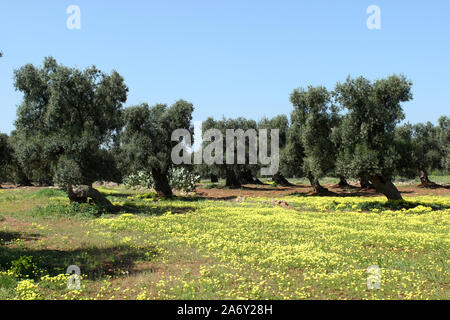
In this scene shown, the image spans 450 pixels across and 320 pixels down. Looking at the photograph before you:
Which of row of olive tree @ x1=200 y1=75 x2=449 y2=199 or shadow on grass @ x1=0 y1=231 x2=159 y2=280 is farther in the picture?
row of olive tree @ x1=200 y1=75 x2=449 y2=199

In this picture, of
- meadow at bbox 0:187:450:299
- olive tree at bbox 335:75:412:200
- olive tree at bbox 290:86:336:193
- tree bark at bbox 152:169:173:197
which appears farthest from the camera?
tree bark at bbox 152:169:173:197

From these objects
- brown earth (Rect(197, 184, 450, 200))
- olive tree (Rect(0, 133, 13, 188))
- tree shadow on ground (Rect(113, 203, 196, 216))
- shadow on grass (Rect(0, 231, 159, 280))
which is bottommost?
brown earth (Rect(197, 184, 450, 200))

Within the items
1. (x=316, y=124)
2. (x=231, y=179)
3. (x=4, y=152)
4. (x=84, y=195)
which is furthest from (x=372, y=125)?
(x=4, y=152)

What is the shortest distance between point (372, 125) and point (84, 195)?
24.8 meters

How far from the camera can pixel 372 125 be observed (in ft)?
104

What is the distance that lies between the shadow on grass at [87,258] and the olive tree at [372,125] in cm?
2155

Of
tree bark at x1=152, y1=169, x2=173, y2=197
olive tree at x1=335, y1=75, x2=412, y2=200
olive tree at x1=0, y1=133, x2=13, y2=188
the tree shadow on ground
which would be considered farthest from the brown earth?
olive tree at x1=0, y1=133, x2=13, y2=188

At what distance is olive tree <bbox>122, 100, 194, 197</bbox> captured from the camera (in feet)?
131

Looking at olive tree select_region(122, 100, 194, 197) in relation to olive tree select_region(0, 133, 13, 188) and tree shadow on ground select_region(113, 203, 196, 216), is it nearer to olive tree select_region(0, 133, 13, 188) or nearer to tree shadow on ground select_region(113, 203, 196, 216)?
tree shadow on ground select_region(113, 203, 196, 216)

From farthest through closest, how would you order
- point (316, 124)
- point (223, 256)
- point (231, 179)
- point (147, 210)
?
1. point (231, 179)
2. point (316, 124)
3. point (147, 210)
4. point (223, 256)

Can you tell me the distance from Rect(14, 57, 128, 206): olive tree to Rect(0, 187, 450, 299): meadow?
389cm

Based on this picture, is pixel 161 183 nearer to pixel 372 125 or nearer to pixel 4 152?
pixel 372 125

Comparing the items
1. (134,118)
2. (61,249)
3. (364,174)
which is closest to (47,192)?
(134,118)
